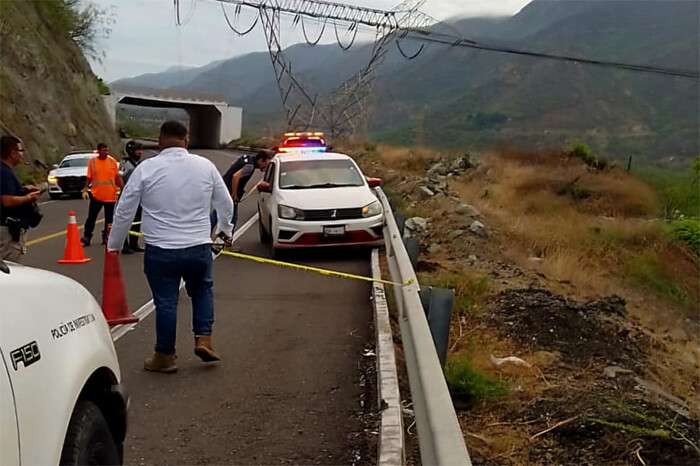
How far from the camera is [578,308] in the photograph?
1029cm

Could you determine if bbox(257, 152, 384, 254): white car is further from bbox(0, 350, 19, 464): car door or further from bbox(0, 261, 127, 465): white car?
bbox(0, 350, 19, 464): car door

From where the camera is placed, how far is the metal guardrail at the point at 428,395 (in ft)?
10.2

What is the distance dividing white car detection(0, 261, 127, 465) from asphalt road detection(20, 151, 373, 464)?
1529 millimetres

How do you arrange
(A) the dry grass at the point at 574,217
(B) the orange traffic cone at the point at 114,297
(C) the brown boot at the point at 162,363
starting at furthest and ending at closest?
(A) the dry grass at the point at 574,217 < (B) the orange traffic cone at the point at 114,297 < (C) the brown boot at the point at 162,363

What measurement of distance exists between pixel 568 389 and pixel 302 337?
2.64 m

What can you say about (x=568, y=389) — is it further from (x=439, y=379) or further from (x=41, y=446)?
(x=41, y=446)

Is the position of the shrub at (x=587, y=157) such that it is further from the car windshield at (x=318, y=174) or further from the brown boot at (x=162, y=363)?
the brown boot at (x=162, y=363)

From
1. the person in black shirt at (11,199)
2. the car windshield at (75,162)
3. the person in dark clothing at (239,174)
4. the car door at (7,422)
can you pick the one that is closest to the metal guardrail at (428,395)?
the car door at (7,422)

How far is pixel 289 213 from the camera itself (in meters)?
13.4

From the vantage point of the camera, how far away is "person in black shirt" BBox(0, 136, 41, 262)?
8883 millimetres

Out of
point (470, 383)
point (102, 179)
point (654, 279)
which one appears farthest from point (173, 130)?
point (654, 279)

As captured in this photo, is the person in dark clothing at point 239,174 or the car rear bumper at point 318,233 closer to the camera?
the car rear bumper at point 318,233

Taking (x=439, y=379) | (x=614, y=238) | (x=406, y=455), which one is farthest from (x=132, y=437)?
(x=614, y=238)

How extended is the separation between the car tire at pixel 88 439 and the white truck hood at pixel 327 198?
9.85m
